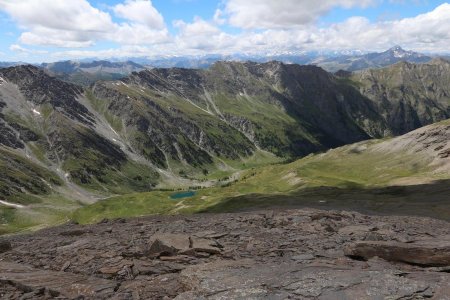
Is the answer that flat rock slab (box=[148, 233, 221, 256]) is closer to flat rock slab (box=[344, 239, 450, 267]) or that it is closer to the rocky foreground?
the rocky foreground

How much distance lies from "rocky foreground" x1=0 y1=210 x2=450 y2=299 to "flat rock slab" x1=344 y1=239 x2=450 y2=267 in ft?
0.17

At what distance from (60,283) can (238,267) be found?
10019 millimetres

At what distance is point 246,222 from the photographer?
141ft

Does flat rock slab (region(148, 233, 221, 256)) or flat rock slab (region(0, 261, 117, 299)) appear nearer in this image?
flat rock slab (region(0, 261, 117, 299))

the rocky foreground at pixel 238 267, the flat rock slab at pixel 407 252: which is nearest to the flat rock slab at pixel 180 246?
the rocky foreground at pixel 238 267

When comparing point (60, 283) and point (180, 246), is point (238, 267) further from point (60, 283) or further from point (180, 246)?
Result: point (60, 283)

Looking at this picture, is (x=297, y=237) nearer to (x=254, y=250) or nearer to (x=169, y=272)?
(x=254, y=250)

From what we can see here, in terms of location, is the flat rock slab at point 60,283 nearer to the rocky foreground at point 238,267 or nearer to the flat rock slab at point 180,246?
the rocky foreground at point 238,267

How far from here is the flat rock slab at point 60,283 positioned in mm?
22578

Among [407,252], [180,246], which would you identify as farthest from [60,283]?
[407,252]

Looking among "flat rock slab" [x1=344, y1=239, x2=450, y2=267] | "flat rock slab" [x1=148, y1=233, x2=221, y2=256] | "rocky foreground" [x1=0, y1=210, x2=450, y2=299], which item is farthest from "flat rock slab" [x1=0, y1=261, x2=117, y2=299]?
"flat rock slab" [x1=344, y1=239, x2=450, y2=267]

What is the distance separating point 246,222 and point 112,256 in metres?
16.9

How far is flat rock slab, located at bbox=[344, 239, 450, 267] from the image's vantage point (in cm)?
2355

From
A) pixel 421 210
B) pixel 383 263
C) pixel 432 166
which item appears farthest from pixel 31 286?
pixel 432 166
